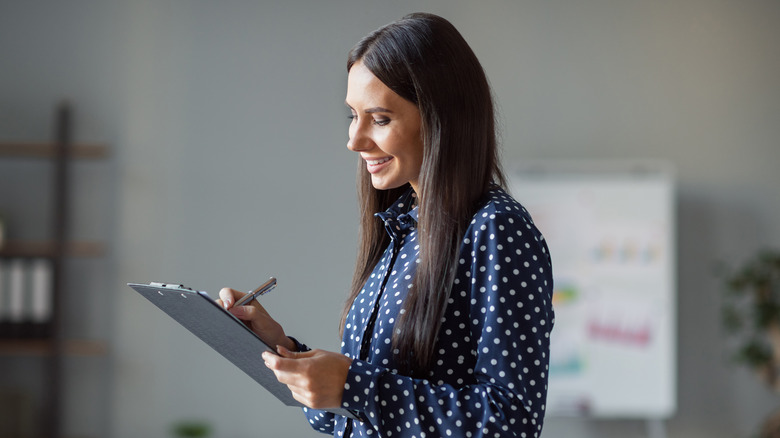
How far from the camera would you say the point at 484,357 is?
0.99 metres

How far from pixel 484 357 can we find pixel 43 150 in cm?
336

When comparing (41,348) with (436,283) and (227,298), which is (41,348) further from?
(436,283)

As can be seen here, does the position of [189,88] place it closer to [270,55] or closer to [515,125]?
[270,55]

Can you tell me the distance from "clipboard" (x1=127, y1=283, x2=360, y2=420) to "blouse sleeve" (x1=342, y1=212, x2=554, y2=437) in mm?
61

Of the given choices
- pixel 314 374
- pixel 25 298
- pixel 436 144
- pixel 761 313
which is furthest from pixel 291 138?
pixel 314 374

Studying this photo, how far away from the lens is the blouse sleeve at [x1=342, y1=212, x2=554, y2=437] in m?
0.98

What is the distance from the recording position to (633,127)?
406cm

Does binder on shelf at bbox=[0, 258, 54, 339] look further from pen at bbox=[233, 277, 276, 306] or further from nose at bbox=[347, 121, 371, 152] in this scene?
nose at bbox=[347, 121, 371, 152]

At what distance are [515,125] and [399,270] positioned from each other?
2989mm

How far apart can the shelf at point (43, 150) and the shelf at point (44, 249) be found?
413 mm

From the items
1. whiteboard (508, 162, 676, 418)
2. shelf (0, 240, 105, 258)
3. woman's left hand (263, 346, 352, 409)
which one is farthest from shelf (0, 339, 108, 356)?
woman's left hand (263, 346, 352, 409)

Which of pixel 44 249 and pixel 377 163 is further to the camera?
pixel 44 249

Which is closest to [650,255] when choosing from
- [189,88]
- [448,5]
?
[448,5]

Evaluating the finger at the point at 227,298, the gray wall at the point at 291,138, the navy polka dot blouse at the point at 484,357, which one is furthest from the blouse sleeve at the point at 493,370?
the gray wall at the point at 291,138
